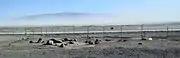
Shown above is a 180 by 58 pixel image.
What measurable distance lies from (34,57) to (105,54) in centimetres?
454

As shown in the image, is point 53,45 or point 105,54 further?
point 53,45

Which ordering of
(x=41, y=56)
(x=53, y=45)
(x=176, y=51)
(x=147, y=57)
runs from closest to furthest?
(x=147, y=57) < (x=41, y=56) < (x=176, y=51) < (x=53, y=45)

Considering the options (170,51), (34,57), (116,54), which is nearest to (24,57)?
(34,57)

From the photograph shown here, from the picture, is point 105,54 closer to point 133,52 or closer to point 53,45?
point 133,52

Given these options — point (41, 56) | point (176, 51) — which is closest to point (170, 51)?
point (176, 51)

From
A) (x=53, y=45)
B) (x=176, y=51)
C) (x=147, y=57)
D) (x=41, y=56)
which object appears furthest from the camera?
(x=53, y=45)

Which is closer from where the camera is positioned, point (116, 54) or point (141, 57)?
point (141, 57)

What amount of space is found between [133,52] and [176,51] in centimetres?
299

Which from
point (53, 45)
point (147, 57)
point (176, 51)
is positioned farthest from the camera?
point (53, 45)

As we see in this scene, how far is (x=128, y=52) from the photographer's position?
84.3 feet

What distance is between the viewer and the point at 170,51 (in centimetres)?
2617

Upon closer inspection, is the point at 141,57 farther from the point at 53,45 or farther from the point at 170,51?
the point at 53,45

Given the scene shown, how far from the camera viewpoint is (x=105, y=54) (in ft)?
81.6

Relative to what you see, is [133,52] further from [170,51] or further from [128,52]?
[170,51]
